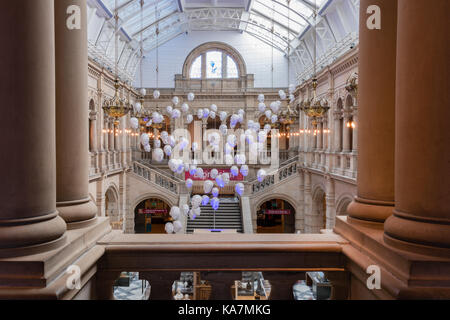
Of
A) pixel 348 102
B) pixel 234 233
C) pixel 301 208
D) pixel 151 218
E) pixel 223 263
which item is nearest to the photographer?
pixel 223 263

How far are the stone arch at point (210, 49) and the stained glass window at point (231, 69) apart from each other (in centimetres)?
32

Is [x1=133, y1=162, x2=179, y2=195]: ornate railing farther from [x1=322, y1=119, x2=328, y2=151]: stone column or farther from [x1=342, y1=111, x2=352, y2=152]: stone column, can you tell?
[x1=342, y1=111, x2=352, y2=152]: stone column

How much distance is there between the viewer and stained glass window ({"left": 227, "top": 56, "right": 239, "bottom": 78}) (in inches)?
968

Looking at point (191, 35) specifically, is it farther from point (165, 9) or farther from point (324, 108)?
point (324, 108)

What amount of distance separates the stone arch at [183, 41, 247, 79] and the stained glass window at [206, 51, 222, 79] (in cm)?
37

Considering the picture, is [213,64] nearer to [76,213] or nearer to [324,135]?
[324,135]

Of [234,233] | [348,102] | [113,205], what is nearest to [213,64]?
[113,205]

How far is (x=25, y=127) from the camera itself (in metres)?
2.10

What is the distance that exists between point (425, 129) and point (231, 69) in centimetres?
2346

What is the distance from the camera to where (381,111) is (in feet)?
9.36

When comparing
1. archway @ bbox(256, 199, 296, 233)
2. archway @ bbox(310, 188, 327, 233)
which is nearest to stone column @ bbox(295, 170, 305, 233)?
archway @ bbox(310, 188, 327, 233)

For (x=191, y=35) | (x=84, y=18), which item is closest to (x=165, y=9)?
(x=191, y=35)

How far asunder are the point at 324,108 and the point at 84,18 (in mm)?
7522
